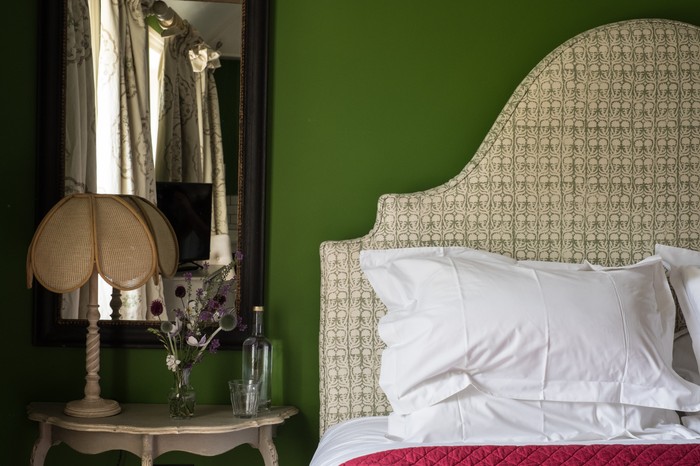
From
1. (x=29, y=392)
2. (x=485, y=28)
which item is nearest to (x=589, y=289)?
(x=485, y=28)

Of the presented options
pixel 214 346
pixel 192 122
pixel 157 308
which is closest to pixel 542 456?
pixel 214 346

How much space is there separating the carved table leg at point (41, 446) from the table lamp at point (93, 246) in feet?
0.28

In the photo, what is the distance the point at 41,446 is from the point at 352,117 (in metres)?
1.41

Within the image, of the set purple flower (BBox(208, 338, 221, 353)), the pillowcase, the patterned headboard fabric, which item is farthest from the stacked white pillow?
purple flower (BBox(208, 338, 221, 353))

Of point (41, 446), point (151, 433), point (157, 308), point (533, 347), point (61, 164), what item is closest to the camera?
point (533, 347)

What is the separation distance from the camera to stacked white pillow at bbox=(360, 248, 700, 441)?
221cm

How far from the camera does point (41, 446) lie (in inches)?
96.2

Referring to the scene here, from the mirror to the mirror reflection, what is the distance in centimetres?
3

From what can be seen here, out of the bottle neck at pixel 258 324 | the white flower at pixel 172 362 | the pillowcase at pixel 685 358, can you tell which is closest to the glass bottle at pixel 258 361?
the bottle neck at pixel 258 324

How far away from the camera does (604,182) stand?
2668mm

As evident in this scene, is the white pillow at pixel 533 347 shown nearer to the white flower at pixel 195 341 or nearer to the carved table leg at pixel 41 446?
the white flower at pixel 195 341

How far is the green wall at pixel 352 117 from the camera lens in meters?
2.74

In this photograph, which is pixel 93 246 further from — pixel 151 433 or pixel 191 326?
pixel 151 433

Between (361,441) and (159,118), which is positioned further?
(159,118)
